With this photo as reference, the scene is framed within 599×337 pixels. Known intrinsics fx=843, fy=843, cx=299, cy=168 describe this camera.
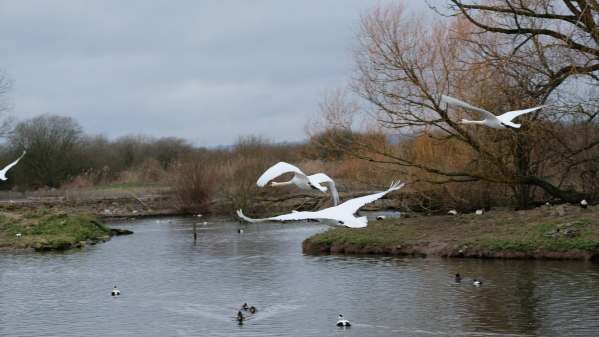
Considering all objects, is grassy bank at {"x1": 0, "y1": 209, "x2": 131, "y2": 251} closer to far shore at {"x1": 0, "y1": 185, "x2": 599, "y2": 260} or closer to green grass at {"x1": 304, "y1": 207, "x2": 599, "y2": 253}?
far shore at {"x1": 0, "y1": 185, "x2": 599, "y2": 260}

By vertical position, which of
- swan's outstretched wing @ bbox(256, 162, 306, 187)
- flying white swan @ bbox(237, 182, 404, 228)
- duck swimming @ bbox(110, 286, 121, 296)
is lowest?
duck swimming @ bbox(110, 286, 121, 296)

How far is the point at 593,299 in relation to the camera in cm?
1850

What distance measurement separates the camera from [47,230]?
119ft

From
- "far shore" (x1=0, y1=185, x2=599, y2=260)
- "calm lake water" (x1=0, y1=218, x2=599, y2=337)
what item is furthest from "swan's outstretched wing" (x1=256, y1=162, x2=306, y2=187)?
"far shore" (x1=0, y1=185, x2=599, y2=260)

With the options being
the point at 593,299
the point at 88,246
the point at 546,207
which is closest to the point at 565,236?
the point at 546,207

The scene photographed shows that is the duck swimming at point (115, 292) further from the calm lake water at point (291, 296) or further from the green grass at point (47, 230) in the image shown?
the green grass at point (47, 230)

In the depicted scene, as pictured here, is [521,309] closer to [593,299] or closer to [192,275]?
[593,299]

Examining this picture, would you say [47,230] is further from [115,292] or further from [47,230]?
[115,292]

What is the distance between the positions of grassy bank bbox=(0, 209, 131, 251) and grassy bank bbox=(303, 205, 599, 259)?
1144 centimetres

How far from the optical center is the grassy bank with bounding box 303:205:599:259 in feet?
80.9

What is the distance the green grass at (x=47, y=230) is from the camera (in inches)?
1351

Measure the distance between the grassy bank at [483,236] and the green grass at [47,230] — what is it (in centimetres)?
1156

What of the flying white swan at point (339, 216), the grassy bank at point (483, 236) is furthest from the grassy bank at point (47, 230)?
the flying white swan at point (339, 216)

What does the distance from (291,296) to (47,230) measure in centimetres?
1884
